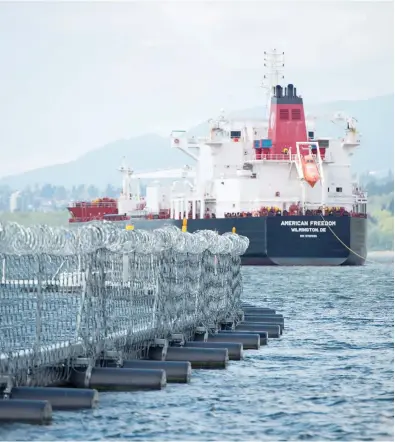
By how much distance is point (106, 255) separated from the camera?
23.5 m

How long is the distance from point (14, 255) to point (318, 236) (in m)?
62.2

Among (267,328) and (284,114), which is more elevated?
(284,114)

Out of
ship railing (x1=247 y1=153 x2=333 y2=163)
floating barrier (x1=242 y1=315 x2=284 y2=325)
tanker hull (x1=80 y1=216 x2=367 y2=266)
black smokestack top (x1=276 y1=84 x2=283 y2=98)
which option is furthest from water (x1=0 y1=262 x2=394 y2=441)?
black smokestack top (x1=276 y1=84 x2=283 y2=98)

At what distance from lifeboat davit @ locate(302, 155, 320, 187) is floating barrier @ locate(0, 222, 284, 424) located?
50.5 metres

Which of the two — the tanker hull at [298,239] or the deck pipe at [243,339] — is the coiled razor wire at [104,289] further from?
the tanker hull at [298,239]

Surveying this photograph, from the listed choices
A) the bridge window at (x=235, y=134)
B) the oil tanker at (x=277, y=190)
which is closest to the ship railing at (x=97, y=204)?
the oil tanker at (x=277, y=190)

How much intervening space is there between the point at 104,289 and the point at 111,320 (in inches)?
68.1

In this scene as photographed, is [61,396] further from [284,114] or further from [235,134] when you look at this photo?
[284,114]

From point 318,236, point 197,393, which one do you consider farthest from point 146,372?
point 318,236

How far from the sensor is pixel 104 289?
22.2 meters

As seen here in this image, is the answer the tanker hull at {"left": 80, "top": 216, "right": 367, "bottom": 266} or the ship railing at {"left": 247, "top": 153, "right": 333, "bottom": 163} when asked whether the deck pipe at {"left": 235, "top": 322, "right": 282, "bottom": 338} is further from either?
the ship railing at {"left": 247, "top": 153, "right": 333, "bottom": 163}

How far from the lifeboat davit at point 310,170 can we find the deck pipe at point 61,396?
6347 centimetres

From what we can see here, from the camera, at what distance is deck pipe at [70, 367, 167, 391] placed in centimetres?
2128

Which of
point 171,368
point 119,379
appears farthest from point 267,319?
point 119,379
